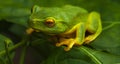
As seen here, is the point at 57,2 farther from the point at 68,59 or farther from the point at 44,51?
the point at 68,59

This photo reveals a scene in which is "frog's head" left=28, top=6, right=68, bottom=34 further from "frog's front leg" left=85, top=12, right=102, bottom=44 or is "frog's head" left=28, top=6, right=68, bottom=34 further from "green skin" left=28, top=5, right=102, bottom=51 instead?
"frog's front leg" left=85, top=12, right=102, bottom=44

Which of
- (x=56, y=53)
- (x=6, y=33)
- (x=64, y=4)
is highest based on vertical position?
(x=64, y=4)

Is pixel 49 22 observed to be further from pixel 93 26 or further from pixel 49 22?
pixel 93 26

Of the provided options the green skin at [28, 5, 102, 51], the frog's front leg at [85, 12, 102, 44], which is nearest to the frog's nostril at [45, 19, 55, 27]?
the green skin at [28, 5, 102, 51]

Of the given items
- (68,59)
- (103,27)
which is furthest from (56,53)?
(103,27)

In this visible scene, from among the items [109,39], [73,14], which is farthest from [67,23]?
[109,39]

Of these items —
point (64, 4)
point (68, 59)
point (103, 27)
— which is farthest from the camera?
point (64, 4)

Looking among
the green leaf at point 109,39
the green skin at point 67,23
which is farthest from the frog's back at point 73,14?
the green leaf at point 109,39

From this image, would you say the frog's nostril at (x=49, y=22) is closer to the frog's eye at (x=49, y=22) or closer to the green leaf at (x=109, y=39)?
the frog's eye at (x=49, y=22)

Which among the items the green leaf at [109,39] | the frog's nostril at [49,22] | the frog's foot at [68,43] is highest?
the frog's nostril at [49,22]
